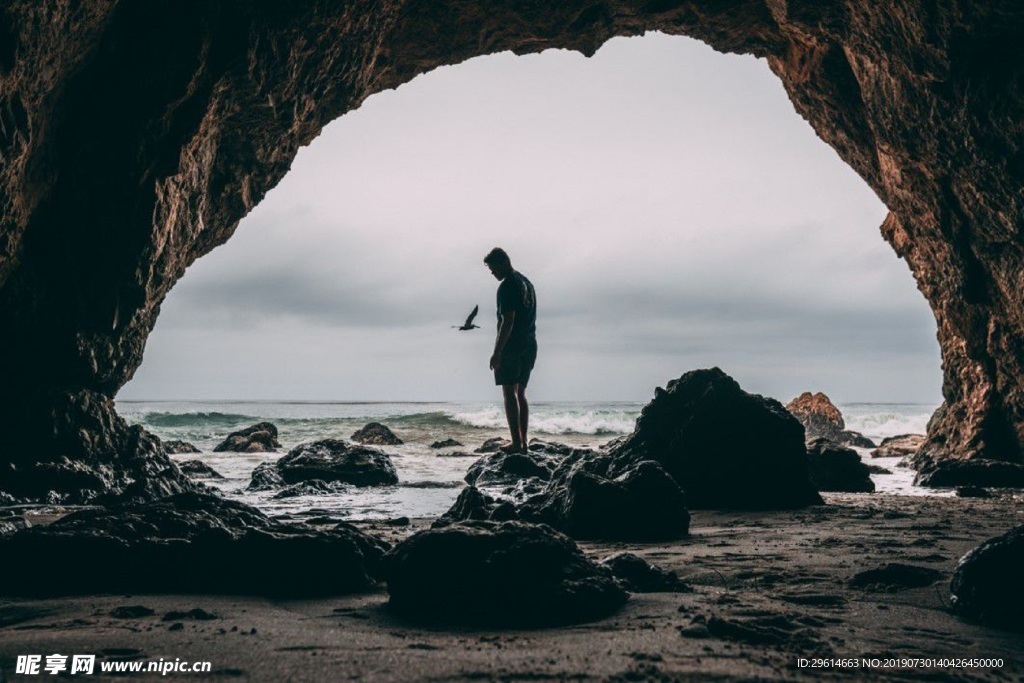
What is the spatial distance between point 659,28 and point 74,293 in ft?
24.3

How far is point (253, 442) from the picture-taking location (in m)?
12.1

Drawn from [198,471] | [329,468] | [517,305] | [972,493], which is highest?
[517,305]

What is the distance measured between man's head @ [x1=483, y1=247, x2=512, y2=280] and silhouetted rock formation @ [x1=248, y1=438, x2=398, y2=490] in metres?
2.36

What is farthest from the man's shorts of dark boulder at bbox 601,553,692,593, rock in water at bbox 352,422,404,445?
rock in water at bbox 352,422,404,445

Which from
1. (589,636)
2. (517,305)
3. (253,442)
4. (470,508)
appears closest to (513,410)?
(517,305)

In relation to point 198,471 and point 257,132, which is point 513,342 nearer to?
point 257,132

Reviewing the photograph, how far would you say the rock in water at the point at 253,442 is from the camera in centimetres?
1202

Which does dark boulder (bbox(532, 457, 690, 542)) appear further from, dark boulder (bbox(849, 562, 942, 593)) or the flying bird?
the flying bird

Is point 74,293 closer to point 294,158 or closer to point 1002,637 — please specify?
point 294,158

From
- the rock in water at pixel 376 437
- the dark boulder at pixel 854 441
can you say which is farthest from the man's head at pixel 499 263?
the dark boulder at pixel 854 441

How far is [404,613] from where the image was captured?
2041mm

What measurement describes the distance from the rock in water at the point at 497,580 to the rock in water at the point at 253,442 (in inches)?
422

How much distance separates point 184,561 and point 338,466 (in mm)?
4356

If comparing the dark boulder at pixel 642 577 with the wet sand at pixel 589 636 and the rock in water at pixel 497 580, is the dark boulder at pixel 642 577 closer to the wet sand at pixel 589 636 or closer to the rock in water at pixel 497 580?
the wet sand at pixel 589 636
